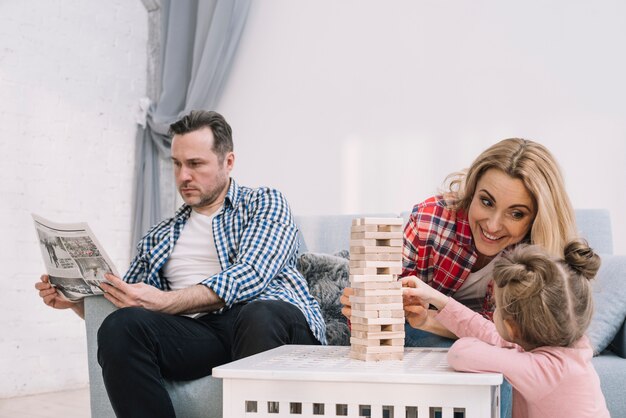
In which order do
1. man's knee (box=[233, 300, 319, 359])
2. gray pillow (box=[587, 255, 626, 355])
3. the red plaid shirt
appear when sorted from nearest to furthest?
man's knee (box=[233, 300, 319, 359])
the red plaid shirt
gray pillow (box=[587, 255, 626, 355])

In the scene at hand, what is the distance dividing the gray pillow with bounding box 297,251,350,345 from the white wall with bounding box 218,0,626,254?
1257mm

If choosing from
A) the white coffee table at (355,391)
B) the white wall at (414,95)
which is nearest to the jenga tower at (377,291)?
the white coffee table at (355,391)

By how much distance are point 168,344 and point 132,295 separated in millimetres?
172

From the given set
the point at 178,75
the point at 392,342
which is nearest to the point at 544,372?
the point at 392,342

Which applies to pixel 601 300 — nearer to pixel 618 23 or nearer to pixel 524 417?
pixel 524 417

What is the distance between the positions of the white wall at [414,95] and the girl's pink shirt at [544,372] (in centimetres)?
205

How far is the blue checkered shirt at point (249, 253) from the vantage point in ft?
7.38

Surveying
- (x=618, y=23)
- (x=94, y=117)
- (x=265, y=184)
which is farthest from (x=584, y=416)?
(x=94, y=117)

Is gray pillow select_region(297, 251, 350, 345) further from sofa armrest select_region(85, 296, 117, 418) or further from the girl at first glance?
the girl

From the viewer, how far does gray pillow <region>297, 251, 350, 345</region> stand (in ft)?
8.47

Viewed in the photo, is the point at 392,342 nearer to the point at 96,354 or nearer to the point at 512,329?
the point at 512,329

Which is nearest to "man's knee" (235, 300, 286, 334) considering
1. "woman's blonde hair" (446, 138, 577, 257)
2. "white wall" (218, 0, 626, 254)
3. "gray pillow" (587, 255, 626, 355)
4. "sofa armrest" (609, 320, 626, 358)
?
"woman's blonde hair" (446, 138, 577, 257)

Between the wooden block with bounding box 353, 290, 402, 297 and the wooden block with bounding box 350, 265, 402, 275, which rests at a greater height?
the wooden block with bounding box 350, 265, 402, 275

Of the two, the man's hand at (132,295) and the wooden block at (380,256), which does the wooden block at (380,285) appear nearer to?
the wooden block at (380,256)
